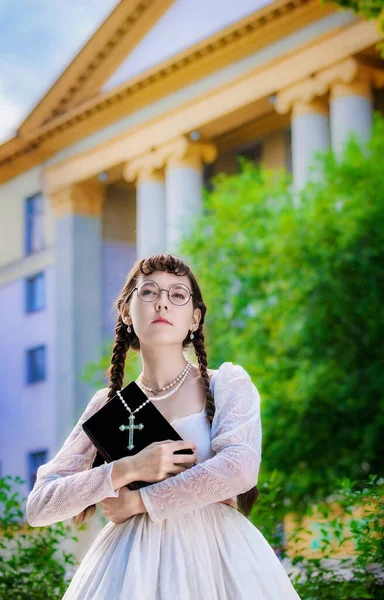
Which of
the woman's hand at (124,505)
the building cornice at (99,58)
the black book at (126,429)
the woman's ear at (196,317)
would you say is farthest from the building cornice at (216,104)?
the woman's hand at (124,505)

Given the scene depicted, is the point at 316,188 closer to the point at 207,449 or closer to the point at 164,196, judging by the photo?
the point at 164,196

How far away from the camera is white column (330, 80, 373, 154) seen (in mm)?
11578

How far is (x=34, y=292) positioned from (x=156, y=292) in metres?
14.2

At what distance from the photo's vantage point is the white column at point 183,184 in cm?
1345

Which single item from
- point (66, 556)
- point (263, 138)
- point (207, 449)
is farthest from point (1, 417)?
point (207, 449)

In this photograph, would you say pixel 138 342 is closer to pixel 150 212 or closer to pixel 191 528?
pixel 191 528

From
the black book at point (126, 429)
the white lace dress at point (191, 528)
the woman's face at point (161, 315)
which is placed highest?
the woman's face at point (161, 315)

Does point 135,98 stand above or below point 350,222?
above

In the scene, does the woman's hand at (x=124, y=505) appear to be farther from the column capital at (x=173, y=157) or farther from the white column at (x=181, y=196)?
the column capital at (x=173, y=157)

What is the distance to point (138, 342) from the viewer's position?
2.61 m

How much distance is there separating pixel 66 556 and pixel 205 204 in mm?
8465

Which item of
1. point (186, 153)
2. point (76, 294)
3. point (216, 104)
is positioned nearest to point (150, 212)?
point (186, 153)

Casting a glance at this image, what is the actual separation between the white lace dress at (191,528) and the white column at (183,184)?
10.7m

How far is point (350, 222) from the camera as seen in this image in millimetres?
10727
